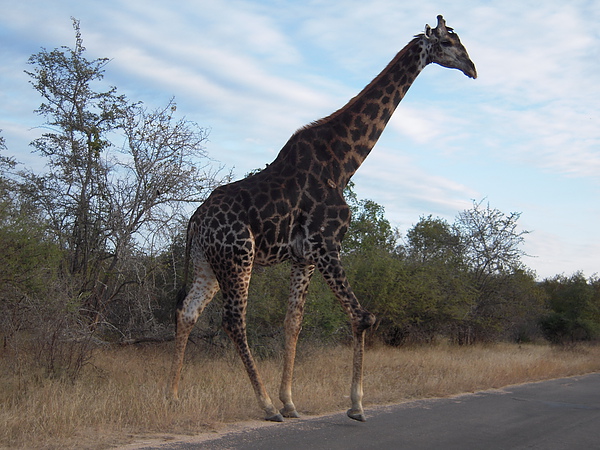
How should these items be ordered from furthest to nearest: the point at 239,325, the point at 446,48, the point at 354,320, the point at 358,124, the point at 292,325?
the point at 446,48, the point at 358,124, the point at 292,325, the point at 239,325, the point at 354,320

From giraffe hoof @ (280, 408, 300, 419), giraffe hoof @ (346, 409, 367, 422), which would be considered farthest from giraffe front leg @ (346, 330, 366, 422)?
giraffe hoof @ (280, 408, 300, 419)

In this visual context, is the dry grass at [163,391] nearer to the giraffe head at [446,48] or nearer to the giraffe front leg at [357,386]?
the giraffe front leg at [357,386]

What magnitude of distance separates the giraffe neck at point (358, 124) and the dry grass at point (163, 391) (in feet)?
9.27

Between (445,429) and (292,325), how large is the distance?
202cm

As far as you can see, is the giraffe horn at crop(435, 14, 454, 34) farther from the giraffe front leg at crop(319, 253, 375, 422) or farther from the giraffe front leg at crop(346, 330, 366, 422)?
the giraffe front leg at crop(346, 330, 366, 422)

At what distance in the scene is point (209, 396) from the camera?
22.1ft

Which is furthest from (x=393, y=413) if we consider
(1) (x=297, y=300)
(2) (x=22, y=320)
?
(2) (x=22, y=320)

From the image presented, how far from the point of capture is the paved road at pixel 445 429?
548cm

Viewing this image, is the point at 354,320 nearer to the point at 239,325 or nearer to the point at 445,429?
the point at 239,325

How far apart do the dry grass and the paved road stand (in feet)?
1.71

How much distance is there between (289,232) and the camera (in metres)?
7.02

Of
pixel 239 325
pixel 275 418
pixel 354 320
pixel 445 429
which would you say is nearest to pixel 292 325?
pixel 239 325

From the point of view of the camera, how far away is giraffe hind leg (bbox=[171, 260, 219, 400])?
6.98 metres

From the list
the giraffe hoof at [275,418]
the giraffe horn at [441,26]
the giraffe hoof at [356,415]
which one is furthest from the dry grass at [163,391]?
the giraffe horn at [441,26]
